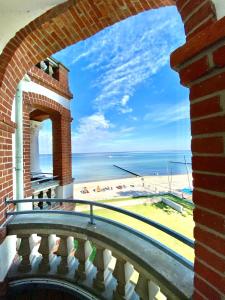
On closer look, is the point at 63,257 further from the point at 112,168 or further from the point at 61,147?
the point at 112,168

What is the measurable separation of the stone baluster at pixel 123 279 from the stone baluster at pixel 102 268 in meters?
0.21

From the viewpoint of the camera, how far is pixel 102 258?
2242 mm

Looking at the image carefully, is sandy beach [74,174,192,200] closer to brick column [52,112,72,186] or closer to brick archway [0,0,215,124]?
brick column [52,112,72,186]

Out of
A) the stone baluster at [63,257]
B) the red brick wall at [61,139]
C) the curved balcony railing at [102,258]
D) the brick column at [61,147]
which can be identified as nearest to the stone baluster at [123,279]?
the curved balcony railing at [102,258]

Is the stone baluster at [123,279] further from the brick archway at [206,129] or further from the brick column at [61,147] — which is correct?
the brick column at [61,147]

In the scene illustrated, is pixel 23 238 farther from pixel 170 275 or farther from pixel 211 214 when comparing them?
pixel 211 214

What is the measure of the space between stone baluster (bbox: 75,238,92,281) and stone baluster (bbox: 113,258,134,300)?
0.50 meters

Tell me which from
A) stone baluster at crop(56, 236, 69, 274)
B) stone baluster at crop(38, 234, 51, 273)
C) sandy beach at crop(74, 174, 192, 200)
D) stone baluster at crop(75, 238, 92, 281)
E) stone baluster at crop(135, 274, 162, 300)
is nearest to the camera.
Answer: stone baluster at crop(135, 274, 162, 300)

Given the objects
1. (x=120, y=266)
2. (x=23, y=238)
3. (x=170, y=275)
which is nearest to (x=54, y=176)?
(x=23, y=238)

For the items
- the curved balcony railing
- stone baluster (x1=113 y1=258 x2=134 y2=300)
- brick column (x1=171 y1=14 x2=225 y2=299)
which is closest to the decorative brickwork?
the curved balcony railing

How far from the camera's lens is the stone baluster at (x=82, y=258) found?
2.44m

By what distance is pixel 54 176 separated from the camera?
5.78 m

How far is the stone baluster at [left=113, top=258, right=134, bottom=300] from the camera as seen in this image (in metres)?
2.00

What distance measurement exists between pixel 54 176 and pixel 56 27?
3725mm
